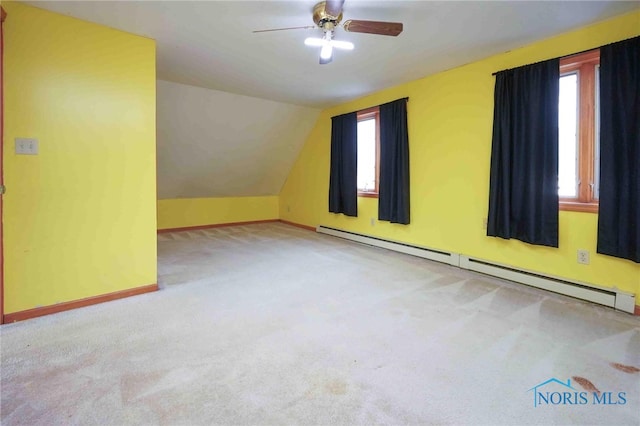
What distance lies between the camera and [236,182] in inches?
257

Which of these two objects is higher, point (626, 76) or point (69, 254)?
point (626, 76)

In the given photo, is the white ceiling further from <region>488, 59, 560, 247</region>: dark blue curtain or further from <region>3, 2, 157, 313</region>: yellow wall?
<region>488, 59, 560, 247</region>: dark blue curtain

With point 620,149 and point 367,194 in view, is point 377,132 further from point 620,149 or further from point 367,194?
point 620,149

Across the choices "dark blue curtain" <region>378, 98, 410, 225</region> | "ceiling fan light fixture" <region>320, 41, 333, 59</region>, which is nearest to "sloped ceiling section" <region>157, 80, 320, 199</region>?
"dark blue curtain" <region>378, 98, 410, 225</region>

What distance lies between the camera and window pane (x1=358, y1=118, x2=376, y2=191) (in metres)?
4.93

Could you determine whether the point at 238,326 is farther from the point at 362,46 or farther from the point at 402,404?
the point at 362,46

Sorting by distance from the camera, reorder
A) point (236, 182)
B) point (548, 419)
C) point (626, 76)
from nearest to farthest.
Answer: point (548, 419) → point (626, 76) → point (236, 182)

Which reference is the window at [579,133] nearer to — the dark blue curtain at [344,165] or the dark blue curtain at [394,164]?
the dark blue curtain at [394,164]

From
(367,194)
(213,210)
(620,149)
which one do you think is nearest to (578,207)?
(620,149)

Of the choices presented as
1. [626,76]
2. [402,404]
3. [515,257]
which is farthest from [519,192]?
[402,404]

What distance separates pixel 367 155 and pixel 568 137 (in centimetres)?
270

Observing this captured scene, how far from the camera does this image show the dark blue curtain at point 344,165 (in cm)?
507

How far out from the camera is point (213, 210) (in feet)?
22.0

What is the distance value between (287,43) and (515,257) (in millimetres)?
3163
